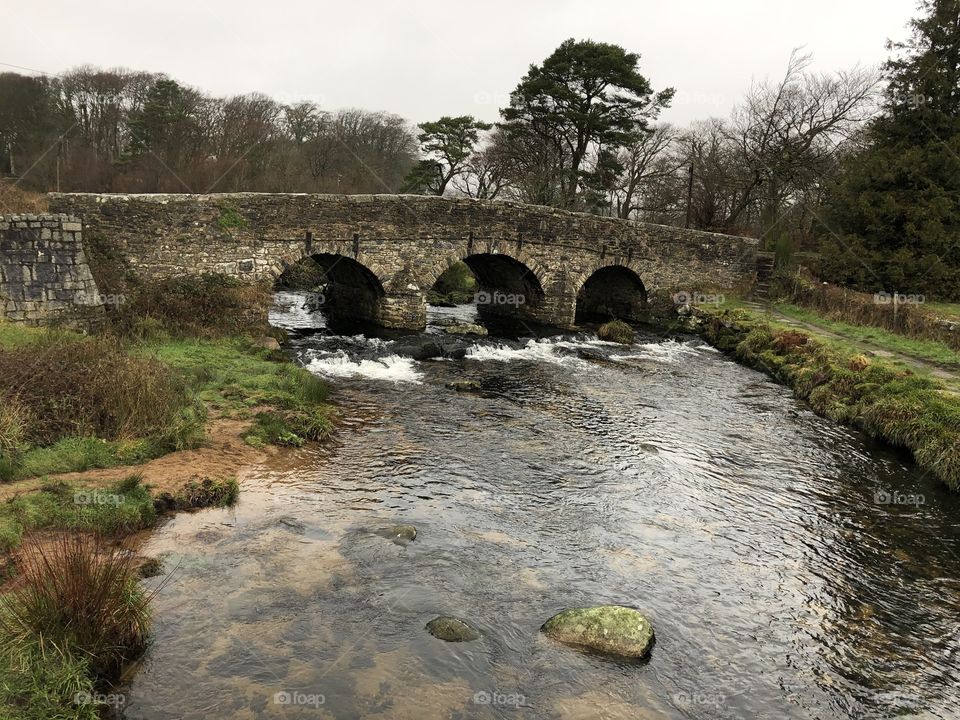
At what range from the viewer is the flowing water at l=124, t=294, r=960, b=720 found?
578 cm

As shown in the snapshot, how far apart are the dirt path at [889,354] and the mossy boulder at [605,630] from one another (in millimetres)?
11029

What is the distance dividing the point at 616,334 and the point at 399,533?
53.9 feet

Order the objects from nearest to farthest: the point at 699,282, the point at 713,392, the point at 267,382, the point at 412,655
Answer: the point at 412,655 < the point at 267,382 < the point at 713,392 < the point at 699,282

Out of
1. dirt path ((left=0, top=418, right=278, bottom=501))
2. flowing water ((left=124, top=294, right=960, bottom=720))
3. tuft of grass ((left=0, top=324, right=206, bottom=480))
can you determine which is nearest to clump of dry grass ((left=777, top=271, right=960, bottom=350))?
flowing water ((left=124, top=294, right=960, bottom=720))

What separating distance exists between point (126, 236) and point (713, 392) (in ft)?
53.2

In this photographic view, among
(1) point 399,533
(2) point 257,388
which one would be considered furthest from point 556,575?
(2) point 257,388

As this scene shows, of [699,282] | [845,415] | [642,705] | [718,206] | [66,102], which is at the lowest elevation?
[642,705]

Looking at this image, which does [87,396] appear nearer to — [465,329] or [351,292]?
[465,329]

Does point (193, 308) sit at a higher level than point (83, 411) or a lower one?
higher

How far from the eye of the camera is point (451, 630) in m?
6.48

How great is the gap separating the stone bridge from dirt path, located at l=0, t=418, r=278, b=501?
858 centimetres

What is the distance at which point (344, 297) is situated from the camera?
2423cm

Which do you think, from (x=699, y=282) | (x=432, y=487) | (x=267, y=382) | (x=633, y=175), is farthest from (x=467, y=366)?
(x=633, y=175)

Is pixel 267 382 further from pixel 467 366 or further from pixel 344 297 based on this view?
pixel 344 297
